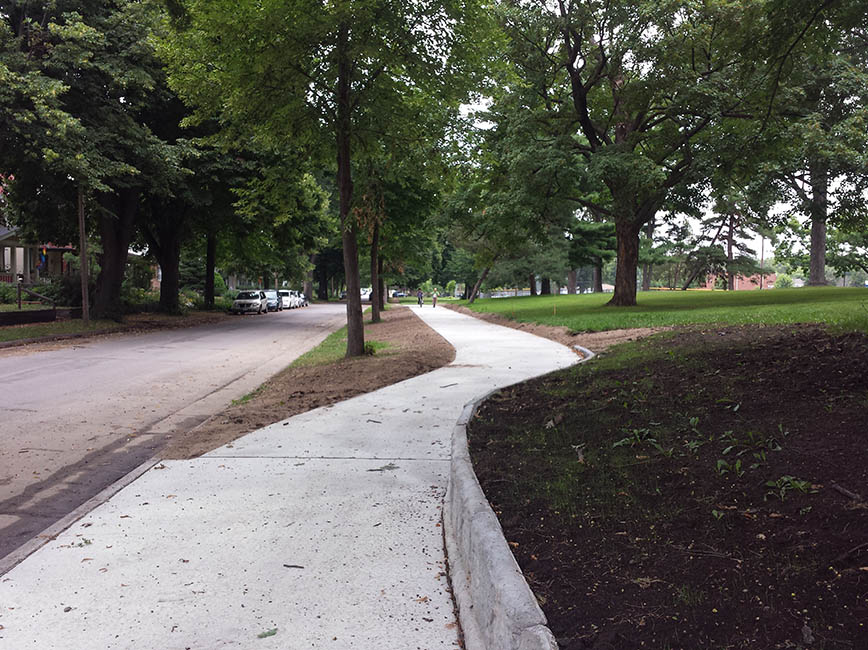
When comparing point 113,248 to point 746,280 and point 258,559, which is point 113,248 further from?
point 746,280

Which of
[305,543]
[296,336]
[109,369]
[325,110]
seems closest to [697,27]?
[325,110]

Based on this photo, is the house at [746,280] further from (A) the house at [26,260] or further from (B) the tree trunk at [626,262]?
(A) the house at [26,260]

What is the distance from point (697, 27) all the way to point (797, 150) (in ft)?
17.5

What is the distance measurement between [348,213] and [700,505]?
971cm

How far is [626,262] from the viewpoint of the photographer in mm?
24875

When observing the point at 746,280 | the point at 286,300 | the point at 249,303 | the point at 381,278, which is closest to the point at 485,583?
the point at 381,278

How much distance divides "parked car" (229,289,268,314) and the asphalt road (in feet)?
68.0

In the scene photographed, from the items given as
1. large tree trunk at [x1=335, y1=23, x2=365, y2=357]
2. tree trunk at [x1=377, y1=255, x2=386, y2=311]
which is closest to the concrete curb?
large tree trunk at [x1=335, y1=23, x2=365, y2=357]

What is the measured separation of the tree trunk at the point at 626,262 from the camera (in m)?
24.4

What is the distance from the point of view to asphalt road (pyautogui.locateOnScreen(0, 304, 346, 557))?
5.05m

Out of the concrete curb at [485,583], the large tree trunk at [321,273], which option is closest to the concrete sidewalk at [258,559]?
the concrete curb at [485,583]

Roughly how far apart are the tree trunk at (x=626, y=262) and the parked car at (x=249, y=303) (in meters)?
23.4

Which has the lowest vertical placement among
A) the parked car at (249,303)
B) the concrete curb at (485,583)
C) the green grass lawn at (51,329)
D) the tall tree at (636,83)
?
the concrete curb at (485,583)

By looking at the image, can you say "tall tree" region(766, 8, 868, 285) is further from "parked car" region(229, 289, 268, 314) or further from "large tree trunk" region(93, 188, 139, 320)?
"parked car" region(229, 289, 268, 314)
